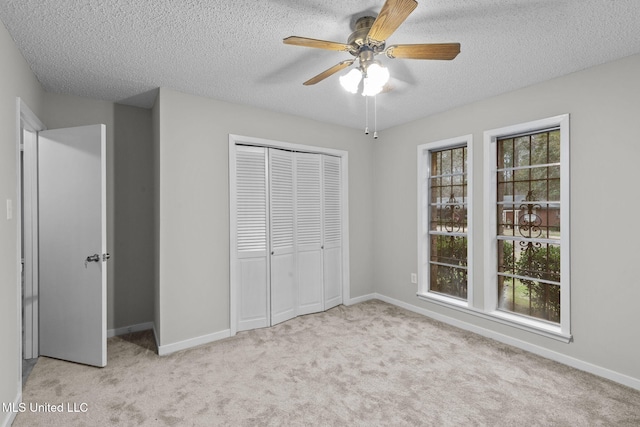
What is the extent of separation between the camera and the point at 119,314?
3324 mm

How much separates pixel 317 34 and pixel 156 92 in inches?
71.4

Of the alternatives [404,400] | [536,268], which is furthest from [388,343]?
[536,268]

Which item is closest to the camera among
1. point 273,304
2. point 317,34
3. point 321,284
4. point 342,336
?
point 317,34

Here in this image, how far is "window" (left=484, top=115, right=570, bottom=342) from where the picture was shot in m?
2.73

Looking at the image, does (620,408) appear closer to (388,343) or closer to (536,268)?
(536,268)

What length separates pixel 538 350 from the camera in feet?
9.30

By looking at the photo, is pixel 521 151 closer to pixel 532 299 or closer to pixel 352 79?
pixel 532 299

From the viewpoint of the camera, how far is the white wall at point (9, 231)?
73.4 inches

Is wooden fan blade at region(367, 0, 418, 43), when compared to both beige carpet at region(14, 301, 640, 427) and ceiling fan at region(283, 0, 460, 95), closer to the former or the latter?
ceiling fan at region(283, 0, 460, 95)

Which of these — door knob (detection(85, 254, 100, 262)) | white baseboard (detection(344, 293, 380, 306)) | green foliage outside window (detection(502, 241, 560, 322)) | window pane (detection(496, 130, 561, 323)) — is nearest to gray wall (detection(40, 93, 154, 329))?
door knob (detection(85, 254, 100, 262))

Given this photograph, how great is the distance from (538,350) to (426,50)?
110 inches

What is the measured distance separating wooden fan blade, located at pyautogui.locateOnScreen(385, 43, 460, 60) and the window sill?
252 cm

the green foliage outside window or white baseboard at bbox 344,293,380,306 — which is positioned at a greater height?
the green foliage outside window

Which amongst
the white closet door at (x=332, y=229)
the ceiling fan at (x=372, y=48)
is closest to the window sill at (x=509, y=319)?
the white closet door at (x=332, y=229)
